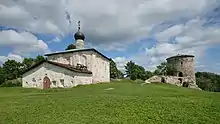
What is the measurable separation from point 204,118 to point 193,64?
57.3 m

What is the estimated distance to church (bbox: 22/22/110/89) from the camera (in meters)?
35.6

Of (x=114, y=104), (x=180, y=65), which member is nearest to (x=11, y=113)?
(x=114, y=104)

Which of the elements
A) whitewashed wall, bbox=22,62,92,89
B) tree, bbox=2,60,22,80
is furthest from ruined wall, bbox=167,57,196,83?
tree, bbox=2,60,22,80

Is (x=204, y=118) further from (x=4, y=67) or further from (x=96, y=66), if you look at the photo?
(x=4, y=67)

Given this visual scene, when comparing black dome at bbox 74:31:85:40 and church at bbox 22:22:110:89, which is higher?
Answer: black dome at bbox 74:31:85:40

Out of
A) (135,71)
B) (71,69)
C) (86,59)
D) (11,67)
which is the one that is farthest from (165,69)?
(11,67)

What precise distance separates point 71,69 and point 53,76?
314cm

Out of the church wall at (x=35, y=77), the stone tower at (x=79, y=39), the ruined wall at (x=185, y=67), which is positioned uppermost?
the stone tower at (x=79, y=39)

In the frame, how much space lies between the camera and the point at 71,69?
3512 centimetres

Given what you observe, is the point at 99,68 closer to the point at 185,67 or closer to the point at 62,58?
the point at 62,58

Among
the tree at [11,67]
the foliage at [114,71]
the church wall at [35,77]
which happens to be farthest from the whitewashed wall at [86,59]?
the tree at [11,67]

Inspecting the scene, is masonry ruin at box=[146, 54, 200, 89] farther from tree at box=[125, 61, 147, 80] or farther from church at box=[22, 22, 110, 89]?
church at box=[22, 22, 110, 89]

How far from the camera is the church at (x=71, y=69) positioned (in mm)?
35625

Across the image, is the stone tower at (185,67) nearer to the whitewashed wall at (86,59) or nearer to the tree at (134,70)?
the tree at (134,70)
